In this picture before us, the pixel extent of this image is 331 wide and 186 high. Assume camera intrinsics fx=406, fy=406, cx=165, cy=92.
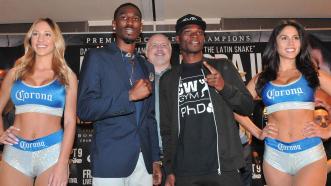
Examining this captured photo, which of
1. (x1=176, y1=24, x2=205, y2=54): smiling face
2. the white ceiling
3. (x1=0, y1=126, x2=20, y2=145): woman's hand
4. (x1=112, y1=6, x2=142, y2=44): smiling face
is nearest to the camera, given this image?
(x1=0, y1=126, x2=20, y2=145): woman's hand

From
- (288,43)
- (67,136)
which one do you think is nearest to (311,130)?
(288,43)

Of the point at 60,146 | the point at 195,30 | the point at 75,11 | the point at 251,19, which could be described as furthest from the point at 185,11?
the point at 60,146

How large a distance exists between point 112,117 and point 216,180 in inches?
36.2

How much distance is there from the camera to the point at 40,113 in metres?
3.05

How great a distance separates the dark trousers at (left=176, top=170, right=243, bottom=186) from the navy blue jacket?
1.07ft

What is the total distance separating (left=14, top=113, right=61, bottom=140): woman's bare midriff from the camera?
3.01m

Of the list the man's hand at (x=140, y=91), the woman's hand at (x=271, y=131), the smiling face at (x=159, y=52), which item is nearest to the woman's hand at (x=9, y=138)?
the man's hand at (x=140, y=91)

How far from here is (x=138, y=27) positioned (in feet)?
11.0

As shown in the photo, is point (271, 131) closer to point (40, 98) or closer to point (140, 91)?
point (140, 91)

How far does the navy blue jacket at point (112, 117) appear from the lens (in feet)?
9.56

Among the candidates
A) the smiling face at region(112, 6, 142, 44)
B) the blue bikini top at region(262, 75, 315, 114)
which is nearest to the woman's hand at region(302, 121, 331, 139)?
the blue bikini top at region(262, 75, 315, 114)

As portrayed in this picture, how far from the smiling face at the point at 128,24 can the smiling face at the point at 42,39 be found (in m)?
0.54

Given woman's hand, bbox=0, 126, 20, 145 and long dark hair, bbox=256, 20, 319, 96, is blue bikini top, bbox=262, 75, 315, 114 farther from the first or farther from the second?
woman's hand, bbox=0, 126, 20, 145

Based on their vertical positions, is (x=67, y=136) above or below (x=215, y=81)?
below
